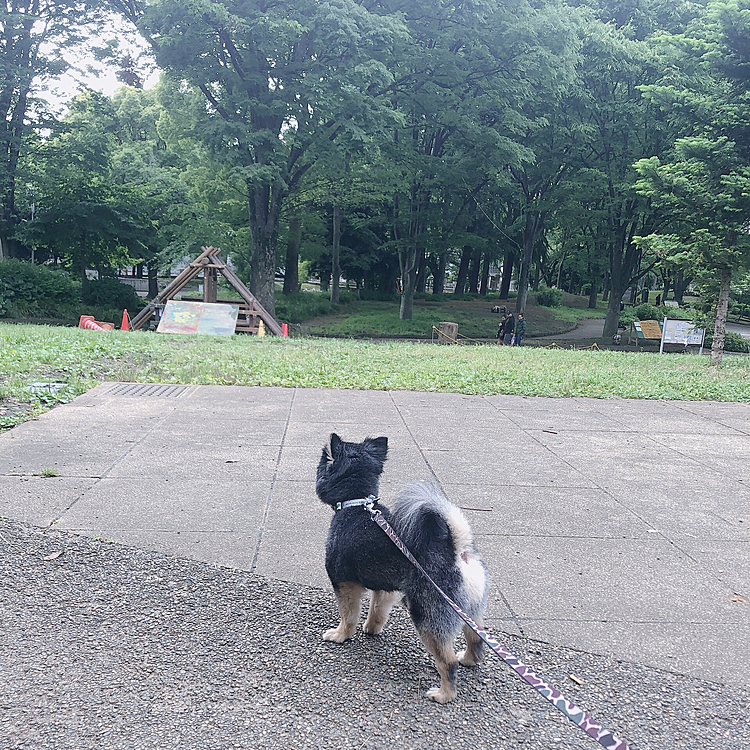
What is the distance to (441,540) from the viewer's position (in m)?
2.61

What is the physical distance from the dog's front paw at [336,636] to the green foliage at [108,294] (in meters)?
27.9

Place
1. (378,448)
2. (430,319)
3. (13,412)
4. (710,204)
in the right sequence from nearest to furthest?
(378,448), (13,412), (710,204), (430,319)

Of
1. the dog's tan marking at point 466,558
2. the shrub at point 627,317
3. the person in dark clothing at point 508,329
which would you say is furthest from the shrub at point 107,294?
the dog's tan marking at point 466,558

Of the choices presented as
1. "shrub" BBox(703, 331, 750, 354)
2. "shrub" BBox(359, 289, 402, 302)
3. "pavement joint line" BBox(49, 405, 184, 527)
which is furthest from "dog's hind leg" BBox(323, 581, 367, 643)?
"shrub" BBox(359, 289, 402, 302)

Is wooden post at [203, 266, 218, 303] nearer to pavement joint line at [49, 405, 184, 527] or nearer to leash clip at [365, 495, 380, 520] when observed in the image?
pavement joint line at [49, 405, 184, 527]

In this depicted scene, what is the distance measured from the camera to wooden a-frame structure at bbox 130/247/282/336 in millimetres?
20875

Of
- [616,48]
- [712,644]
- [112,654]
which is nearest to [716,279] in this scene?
[616,48]

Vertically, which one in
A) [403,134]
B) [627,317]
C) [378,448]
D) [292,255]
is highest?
[403,134]

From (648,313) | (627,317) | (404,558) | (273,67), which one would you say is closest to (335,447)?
(404,558)

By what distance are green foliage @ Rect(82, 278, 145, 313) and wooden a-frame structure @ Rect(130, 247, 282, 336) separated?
23.3 feet

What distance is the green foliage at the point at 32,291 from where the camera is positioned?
83.5ft

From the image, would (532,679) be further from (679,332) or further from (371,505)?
(679,332)

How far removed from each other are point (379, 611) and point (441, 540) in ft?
2.15

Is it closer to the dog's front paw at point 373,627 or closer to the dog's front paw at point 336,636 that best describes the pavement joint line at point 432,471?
the dog's front paw at point 373,627
